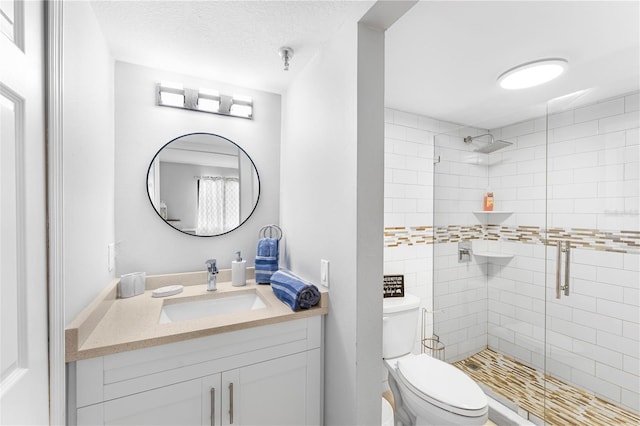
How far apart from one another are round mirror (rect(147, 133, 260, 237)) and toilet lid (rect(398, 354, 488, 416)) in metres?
1.44

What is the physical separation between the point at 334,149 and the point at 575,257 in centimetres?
193

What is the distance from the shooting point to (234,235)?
182 cm

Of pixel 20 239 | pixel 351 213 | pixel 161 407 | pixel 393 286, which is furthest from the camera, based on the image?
pixel 393 286

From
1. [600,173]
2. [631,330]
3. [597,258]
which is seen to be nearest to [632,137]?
[600,173]

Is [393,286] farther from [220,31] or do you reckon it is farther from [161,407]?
[220,31]

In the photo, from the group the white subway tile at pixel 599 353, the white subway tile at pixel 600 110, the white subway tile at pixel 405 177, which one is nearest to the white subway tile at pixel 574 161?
the white subway tile at pixel 600 110

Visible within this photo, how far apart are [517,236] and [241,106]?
238 cm

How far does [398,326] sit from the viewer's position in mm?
1960

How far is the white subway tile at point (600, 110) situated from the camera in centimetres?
171

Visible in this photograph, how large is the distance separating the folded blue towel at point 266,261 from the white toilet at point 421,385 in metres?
0.89

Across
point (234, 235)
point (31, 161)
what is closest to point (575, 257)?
point (234, 235)

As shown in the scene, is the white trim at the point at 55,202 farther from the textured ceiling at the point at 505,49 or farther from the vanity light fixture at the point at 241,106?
the textured ceiling at the point at 505,49

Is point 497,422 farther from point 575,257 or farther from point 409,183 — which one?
point 409,183

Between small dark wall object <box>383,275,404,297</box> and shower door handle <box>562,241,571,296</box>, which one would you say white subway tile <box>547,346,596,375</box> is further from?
small dark wall object <box>383,275,404,297</box>
